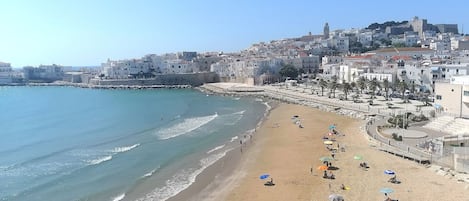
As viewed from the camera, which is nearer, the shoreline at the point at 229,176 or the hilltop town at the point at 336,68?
the shoreline at the point at 229,176

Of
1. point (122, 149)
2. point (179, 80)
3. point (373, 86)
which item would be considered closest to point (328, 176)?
point (122, 149)

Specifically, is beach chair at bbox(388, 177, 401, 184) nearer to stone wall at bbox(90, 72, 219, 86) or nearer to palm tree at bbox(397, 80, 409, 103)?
palm tree at bbox(397, 80, 409, 103)

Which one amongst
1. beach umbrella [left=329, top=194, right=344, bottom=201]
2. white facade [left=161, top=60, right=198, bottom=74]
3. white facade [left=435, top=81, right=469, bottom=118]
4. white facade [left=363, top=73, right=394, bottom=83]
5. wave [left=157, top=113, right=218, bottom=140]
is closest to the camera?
beach umbrella [left=329, top=194, right=344, bottom=201]

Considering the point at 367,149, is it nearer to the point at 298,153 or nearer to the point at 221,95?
the point at 298,153

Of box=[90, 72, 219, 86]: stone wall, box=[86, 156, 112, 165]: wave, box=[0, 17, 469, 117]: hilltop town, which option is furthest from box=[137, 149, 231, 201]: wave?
box=[90, 72, 219, 86]: stone wall

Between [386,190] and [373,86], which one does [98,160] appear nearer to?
[386,190]

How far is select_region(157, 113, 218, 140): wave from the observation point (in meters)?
39.9

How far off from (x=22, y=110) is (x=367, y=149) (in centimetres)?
5518

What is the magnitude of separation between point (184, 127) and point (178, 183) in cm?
1918

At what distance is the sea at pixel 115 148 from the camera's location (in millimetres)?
24656

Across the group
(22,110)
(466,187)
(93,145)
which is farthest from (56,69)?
(466,187)

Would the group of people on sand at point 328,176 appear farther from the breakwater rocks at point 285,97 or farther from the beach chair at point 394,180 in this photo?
the breakwater rocks at point 285,97

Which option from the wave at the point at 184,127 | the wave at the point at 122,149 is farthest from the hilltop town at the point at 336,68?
the wave at the point at 122,149

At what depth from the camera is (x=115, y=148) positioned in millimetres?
34625
